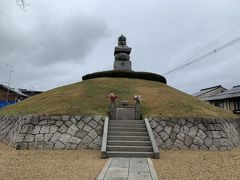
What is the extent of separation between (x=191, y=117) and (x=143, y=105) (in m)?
3.49

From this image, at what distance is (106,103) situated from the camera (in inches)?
619

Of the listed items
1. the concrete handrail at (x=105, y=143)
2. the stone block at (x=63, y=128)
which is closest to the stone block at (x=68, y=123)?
the stone block at (x=63, y=128)

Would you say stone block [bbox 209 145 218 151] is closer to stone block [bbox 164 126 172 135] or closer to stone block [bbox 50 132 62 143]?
stone block [bbox 164 126 172 135]

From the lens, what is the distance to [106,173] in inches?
266

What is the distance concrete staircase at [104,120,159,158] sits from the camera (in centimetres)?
971

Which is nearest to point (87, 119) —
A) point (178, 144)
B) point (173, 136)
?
point (173, 136)

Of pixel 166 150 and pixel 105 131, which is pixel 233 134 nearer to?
pixel 166 150

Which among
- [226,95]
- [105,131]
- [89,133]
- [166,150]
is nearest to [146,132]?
[166,150]

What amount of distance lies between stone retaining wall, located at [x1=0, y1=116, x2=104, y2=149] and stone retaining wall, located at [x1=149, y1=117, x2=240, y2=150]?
3131 millimetres

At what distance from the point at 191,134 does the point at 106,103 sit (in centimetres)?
579

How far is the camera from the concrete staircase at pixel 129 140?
971 centimetres

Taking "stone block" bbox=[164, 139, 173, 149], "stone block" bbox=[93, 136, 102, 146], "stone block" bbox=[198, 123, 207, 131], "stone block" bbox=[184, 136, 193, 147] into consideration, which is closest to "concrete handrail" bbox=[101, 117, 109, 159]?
"stone block" bbox=[93, 136, 102, 146]

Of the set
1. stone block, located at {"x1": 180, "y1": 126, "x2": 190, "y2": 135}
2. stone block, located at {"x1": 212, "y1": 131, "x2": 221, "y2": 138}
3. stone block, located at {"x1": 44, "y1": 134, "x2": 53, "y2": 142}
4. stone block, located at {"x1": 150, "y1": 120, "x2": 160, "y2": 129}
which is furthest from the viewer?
stone block, located at {"x1": 150, "y1": 120, "x2": 160, "y2": 129}

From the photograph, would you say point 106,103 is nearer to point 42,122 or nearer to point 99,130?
point 99,130
